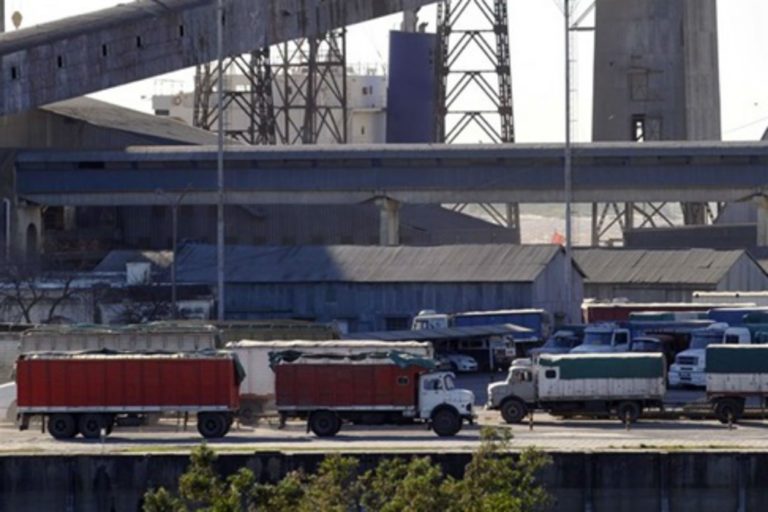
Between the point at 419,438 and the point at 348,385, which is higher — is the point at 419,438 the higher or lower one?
the lower one

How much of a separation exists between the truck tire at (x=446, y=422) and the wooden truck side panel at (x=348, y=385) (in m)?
0.81

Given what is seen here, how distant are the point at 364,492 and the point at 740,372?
22.7 m

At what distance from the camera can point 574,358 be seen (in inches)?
2325

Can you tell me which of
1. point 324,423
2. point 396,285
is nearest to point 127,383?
point 324,423

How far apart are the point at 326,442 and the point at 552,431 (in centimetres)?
578

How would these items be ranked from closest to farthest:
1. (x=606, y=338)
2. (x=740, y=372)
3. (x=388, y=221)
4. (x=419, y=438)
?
(x=419, y=438) < (x=740, y=372) < (x=606, y=338) < (x=388, y=221)

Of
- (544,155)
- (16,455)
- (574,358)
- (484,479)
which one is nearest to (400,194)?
(544,155)

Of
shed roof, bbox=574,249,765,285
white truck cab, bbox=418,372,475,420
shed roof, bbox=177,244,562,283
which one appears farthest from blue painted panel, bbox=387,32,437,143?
white truck cab, bbox=418,372,475,420

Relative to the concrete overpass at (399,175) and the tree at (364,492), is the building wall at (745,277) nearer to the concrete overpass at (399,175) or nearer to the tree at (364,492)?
the concrete overpass at (399,175)

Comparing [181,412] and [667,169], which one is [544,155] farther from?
[181,412]

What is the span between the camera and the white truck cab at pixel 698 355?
66.8 meters

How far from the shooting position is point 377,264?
83750mm

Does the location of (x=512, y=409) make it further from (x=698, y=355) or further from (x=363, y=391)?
(x=698, y=355)

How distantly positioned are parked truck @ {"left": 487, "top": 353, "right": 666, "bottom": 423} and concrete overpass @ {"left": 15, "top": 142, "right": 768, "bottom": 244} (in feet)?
124
